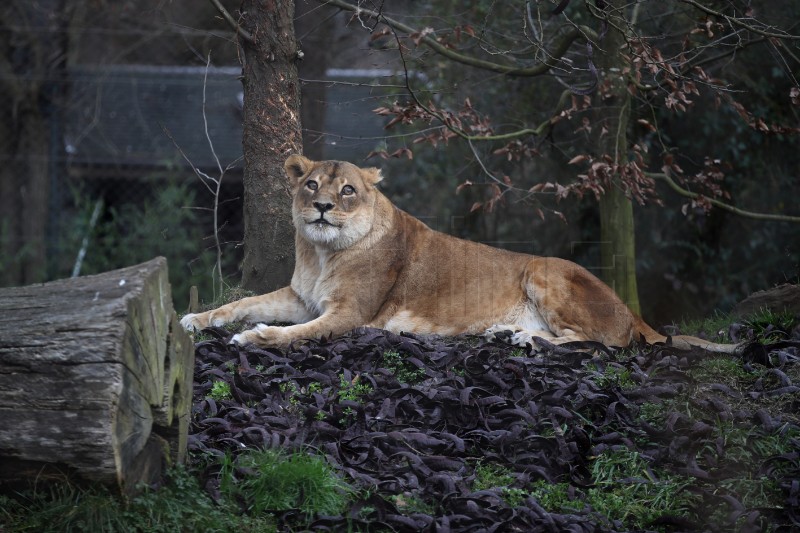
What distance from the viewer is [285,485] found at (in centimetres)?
348

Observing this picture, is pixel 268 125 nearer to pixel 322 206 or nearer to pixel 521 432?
pixel 322 206

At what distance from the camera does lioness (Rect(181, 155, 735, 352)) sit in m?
5.96

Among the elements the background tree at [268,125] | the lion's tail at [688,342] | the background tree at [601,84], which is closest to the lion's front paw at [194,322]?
the background tree at [268,125]

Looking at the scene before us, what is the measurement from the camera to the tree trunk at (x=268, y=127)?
6.23 meters

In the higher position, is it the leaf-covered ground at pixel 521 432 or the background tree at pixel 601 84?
the background tree at pixel 601 84

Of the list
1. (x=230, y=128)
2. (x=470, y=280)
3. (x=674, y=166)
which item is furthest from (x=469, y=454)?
(x=230, y=128)

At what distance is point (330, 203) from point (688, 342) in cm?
236

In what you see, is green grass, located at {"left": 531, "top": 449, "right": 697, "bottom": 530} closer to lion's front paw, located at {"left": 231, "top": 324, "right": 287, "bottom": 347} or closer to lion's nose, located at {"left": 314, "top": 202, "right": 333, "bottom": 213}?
lion's front paw, located at {"left": 231, "top": 324, "right": 287, "bottom": 347}

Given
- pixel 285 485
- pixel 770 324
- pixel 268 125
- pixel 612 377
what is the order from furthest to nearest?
1. pixel 268 125
2. pixel 770 324
3. pixel 612 377
4. pixel 285 485

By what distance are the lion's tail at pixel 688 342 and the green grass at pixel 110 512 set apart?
3.12 metres

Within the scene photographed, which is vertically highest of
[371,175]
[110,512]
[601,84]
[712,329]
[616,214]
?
[601,84]

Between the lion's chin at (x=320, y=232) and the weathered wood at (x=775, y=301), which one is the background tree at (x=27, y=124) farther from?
the weathered wood at (x=775, y=301)

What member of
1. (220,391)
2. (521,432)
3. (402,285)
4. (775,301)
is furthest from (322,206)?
(775,301)

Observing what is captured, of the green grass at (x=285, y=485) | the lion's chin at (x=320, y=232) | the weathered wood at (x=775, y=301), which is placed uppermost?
the lion's chin at (x=320, y=232)
